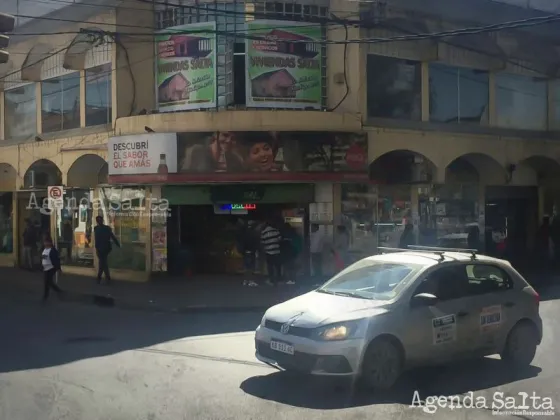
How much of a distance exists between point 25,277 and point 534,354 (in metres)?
16.7

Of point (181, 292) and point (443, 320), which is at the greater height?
point (443, 320)

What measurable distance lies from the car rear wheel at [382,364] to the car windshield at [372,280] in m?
0.59

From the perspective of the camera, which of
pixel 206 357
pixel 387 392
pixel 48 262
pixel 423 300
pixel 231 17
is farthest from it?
pixel 231 17

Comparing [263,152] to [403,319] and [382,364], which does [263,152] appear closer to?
[403,319]

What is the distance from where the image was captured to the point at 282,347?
7.45 meters

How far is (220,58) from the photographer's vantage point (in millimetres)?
18484

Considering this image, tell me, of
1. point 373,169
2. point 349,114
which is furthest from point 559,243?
point 349,114

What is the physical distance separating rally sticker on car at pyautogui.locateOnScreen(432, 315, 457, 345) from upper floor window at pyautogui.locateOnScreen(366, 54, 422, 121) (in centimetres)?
1193

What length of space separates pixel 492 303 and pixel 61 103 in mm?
17612

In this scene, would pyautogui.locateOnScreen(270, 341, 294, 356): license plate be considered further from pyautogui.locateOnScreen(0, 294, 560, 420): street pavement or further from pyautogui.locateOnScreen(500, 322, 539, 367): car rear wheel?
pyautogui.locateOnScreen(500, 322, 539, 367): car rear wheel

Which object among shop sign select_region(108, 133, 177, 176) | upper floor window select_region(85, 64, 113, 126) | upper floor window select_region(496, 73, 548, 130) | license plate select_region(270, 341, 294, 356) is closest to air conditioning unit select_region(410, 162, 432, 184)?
upper floor window select_region(496, 73, 548, 130)

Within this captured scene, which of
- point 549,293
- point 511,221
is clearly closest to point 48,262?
point 549,293

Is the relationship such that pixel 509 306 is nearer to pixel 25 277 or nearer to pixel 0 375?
pixel 0 375

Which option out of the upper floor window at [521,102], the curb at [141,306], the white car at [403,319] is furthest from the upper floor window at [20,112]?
the white car at [403,319]
